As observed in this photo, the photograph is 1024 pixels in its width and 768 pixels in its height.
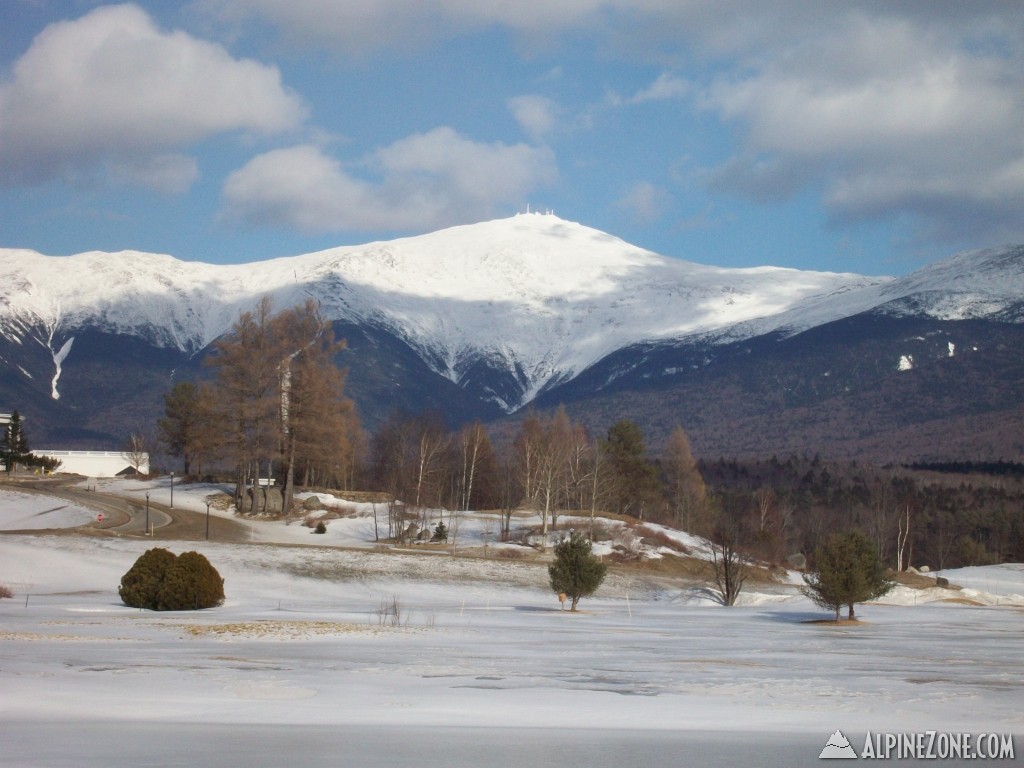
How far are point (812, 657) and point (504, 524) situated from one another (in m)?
53.9

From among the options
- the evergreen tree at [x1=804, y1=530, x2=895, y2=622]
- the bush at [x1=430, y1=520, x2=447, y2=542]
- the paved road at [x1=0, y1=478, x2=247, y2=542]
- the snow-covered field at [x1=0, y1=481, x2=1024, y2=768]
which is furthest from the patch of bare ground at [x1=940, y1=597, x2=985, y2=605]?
the paved road at [x1=0, y1=478, x2=247, y2=542]

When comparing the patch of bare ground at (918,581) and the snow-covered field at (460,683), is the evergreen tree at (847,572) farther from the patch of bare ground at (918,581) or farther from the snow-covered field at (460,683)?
the patch of bare ground at (918,581)

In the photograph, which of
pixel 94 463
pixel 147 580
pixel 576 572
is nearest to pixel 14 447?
pixel 94 463

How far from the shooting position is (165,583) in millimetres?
38031

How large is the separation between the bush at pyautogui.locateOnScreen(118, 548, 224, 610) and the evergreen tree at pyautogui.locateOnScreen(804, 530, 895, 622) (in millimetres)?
26632

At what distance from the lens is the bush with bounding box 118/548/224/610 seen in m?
38.1

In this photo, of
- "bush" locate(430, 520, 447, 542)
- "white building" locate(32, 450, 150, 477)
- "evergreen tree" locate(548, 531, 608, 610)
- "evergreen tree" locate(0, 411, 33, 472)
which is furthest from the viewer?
"white building" locate(32, 450, 150, 477)

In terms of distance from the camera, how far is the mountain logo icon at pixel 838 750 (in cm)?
1379

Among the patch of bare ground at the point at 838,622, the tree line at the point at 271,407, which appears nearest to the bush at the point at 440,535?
the tree line at the point at 271,407

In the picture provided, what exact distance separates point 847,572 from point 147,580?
29.6 m

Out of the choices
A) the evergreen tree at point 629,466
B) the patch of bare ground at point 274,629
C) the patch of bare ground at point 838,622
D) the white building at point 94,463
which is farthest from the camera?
the white building at point 94,463

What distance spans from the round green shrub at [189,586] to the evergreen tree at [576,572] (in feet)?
51.2

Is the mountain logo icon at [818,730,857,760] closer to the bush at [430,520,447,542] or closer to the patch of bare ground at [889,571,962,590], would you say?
the bush at [430,520,447,542]

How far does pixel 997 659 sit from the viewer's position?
2805 centimetres
